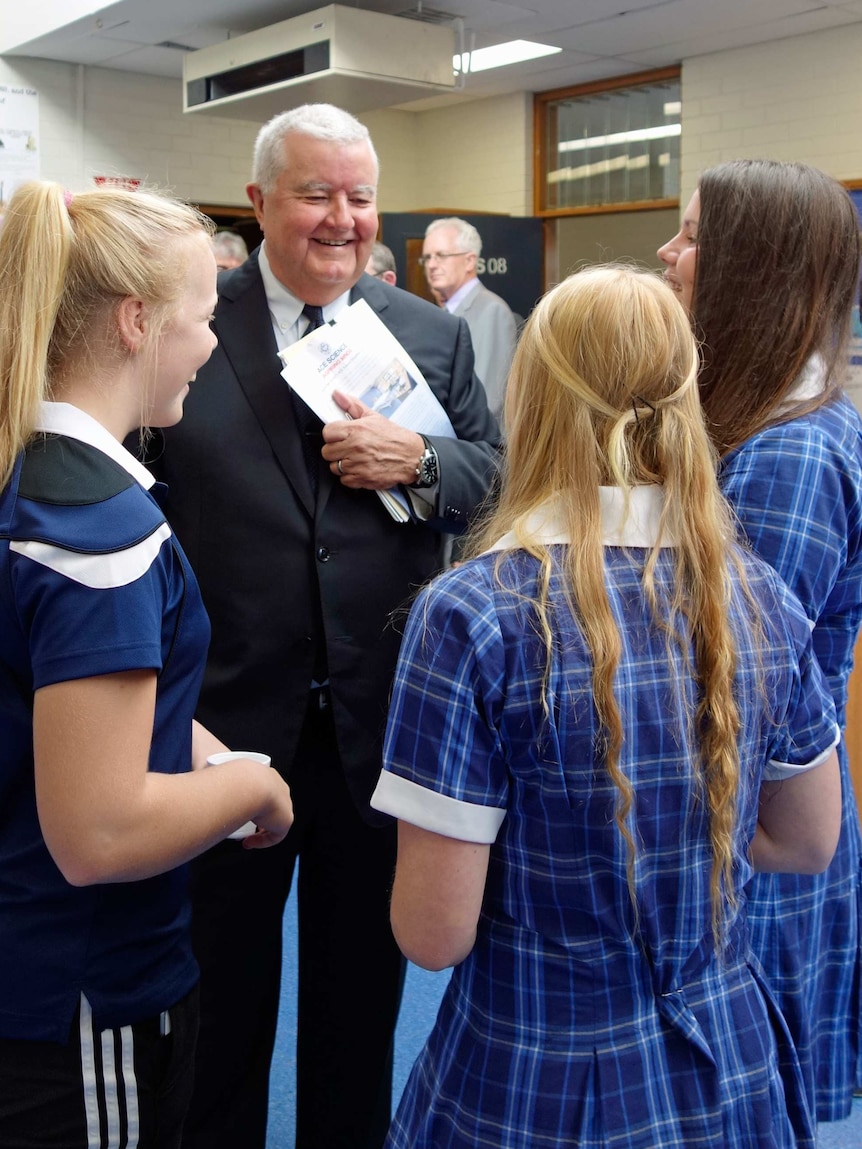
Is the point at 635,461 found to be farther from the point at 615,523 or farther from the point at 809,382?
the point at 809,382

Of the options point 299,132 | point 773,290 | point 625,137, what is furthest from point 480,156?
point 773,290

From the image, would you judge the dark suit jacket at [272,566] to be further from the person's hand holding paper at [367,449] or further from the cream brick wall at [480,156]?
the cream brick wall at [480,156]

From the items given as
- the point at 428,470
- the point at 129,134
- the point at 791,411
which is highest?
the point at 129,134

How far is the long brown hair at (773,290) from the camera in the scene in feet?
4.82

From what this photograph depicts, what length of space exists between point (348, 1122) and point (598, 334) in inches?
60.7

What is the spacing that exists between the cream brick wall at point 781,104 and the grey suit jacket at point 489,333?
4.19 feet

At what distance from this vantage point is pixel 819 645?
1522mm

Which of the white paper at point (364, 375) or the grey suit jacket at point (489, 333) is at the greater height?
the grey suit jacket at point (489, 333)

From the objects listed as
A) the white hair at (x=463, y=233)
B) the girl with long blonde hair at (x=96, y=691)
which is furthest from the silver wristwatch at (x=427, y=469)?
the white hair at (x=463, y=233)

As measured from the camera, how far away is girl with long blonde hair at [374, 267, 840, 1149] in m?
1.03

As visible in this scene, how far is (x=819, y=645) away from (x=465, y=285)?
5.29 m

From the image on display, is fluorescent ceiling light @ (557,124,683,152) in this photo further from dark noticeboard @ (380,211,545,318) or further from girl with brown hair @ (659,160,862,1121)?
girl with brown hair @ (659,160,862,1121)

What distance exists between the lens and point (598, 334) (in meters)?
1.07

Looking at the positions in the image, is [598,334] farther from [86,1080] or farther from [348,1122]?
[348,1122]
